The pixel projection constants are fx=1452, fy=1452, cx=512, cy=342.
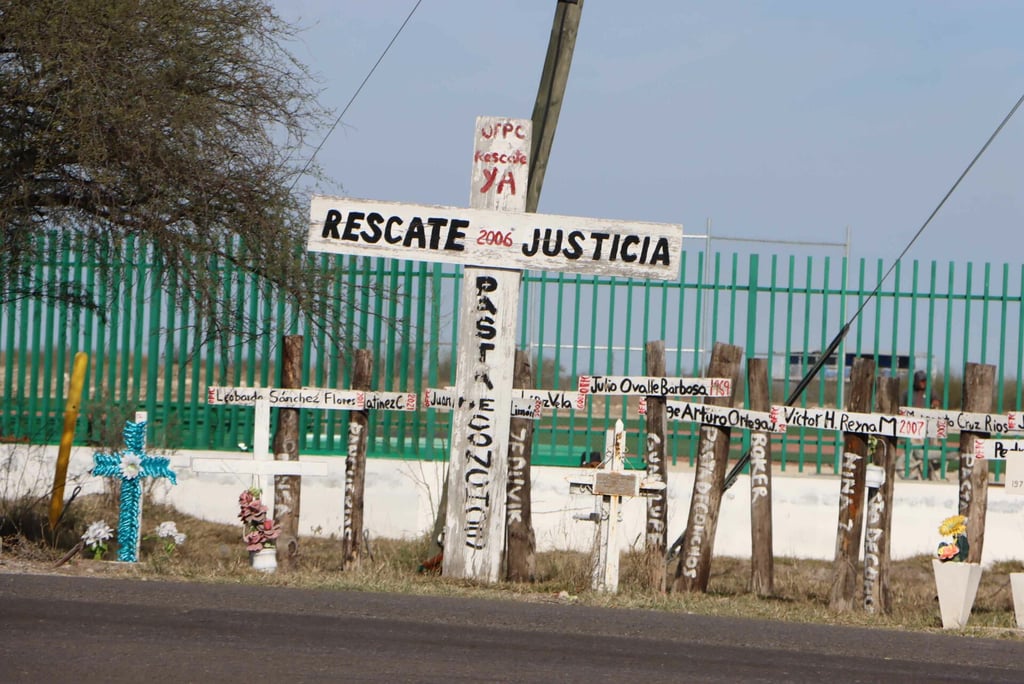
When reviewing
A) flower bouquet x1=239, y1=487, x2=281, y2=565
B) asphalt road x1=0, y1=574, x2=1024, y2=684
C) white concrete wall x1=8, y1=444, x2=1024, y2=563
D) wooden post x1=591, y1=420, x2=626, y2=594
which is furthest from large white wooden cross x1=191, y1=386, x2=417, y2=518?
white concrete wall x1=8, y1=444, x2=1024, y2=563

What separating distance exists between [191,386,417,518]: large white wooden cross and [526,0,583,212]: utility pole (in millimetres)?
1910

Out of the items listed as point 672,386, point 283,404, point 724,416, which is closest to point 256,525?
point 283,404

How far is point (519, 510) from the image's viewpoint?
10891mm

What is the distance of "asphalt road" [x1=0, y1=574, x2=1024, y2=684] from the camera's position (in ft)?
21.3

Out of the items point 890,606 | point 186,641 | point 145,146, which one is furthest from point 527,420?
point 186,641

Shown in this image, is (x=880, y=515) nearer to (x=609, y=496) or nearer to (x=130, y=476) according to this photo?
(x=609, y=496)

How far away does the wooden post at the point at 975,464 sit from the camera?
10695mm

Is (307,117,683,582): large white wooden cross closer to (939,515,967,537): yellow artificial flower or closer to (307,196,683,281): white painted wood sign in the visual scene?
(307,196,683,281): white painted wood sign

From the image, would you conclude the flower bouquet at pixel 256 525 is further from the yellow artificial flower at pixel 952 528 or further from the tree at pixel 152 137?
the yellow artificial flower at pixel 952 528

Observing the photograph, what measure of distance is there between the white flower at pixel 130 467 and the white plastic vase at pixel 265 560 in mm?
1050

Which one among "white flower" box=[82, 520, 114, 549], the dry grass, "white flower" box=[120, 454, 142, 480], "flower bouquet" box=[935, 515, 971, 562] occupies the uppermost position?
"white flower" box=[120, 454, 142, 480]

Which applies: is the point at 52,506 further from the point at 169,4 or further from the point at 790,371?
the point at 790,371

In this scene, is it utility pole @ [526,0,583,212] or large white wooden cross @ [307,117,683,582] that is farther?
utility pole @ [526,0,583,212]

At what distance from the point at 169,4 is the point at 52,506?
4.36 metres
